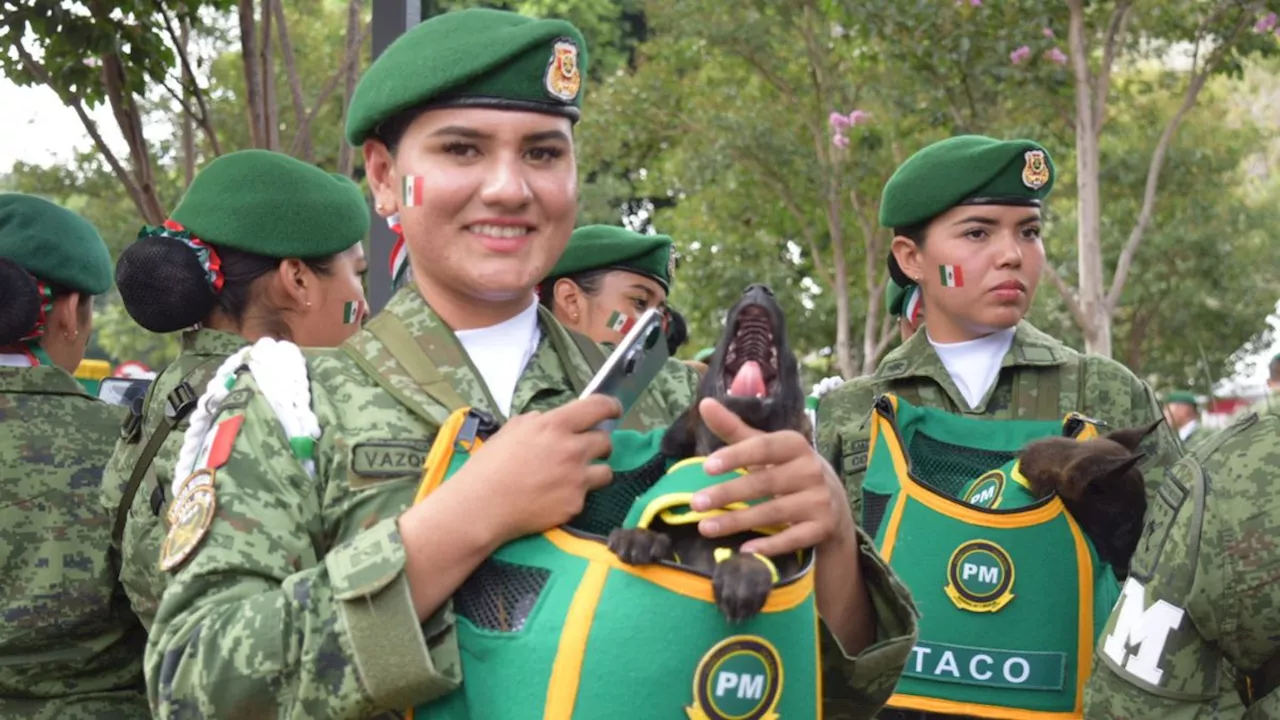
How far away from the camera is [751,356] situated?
181 cm

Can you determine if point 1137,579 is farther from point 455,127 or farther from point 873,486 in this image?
point 455,127

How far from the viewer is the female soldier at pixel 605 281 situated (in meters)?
5.34

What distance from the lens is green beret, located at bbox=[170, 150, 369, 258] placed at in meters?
3.49

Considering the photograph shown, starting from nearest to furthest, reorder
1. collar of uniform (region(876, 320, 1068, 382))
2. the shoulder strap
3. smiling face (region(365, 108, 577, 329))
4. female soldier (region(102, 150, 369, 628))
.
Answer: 1. smiling face (region(365, 108, 577, 329))
2. the shoulder strap
3. female soldier (region(102, 150, 369, 628))
4. collar of uniform (region(876, 320, 1068, 382))

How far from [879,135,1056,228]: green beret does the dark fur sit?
39.5 inches

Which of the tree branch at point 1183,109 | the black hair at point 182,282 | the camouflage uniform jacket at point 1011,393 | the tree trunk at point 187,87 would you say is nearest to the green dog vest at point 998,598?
the camouflage uniform jacket at point 1011,393

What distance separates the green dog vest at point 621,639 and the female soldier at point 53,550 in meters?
1.98

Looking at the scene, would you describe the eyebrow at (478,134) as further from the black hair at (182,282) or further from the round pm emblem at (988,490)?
the round pm emblem at (988,490)

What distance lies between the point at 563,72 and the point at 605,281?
127 inches

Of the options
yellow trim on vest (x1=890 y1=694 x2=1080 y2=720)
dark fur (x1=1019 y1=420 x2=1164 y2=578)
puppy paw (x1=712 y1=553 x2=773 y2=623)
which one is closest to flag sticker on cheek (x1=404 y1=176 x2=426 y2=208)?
puppy paw (x1=712 y1=553 x2=773 y2=623)

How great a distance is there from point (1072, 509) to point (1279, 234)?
21868 mm

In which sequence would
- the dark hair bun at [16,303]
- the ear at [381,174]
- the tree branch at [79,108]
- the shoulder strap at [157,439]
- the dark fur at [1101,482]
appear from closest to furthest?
the ear at [381,174], the shoulder strap at [157,439], the dark fur at [1101,482], the dark hair bun at [16,303], the tree branch at [79,108]

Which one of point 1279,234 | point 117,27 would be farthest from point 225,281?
point 1279,234

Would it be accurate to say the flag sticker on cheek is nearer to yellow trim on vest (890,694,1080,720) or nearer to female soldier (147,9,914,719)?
female soldier (147,9,914,719)
